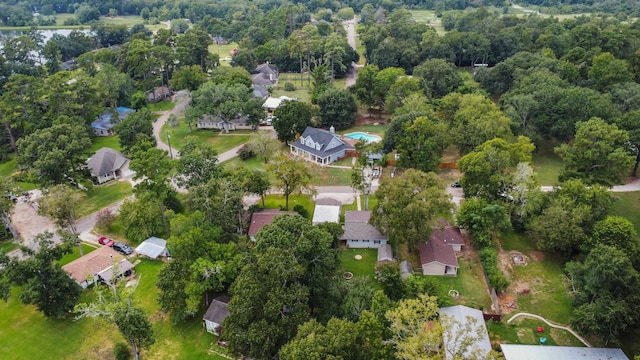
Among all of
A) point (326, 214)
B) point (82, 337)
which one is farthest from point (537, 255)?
point (82, 337)

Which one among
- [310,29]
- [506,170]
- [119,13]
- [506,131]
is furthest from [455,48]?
[119,13]

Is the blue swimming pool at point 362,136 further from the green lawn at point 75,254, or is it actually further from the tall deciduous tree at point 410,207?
the green lawn at point 75,254

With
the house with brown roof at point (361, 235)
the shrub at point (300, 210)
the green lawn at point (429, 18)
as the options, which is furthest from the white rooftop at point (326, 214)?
the green lawn at point (429, 18)

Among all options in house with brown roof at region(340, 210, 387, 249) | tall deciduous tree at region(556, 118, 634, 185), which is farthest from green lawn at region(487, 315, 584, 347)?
tall deciduous tree at region(556, 118, 634, 185)

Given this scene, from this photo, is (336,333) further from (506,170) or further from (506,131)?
(506,131)

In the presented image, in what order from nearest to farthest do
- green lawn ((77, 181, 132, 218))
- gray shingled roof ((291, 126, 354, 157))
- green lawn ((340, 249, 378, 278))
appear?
green lawn ((340, 249, 378, 278)) → green lawn ((77, 181, 132, 218)) → gray shingled roof ((291, 126, 354, 157))

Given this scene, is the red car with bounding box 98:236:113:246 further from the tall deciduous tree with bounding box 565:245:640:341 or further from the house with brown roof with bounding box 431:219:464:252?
the tall deciduous tree with bounding box 565:245:640:341
